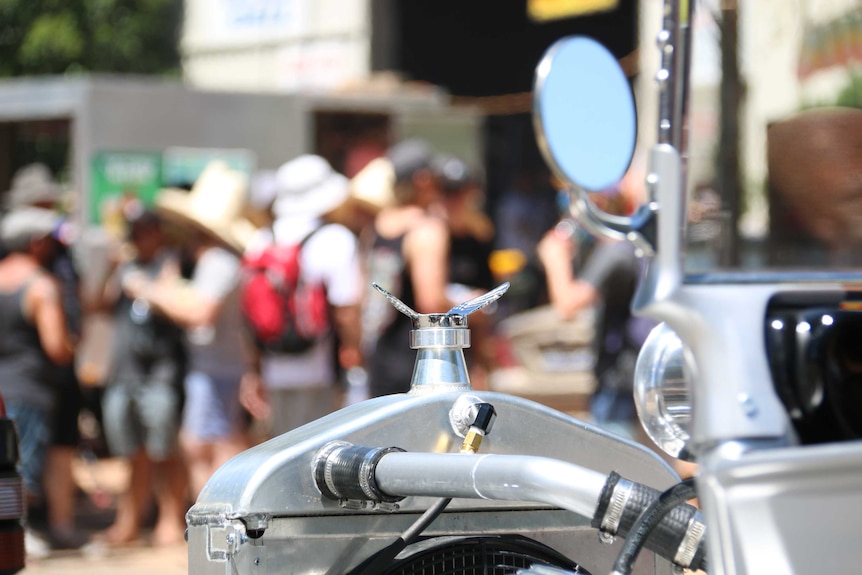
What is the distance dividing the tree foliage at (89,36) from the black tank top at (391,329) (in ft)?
51.4

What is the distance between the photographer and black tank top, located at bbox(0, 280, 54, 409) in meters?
6.79

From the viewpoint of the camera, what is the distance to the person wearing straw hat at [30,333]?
680cm

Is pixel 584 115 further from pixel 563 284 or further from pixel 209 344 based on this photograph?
pixel 209 344

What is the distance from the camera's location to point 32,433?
22.5 ft

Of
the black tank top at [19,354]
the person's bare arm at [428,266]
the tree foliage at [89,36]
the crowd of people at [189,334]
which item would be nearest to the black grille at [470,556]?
the person's bare arm at [428,266]

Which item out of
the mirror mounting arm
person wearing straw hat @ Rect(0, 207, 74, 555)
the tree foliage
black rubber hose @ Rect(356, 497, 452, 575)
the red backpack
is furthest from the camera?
the tree foliage

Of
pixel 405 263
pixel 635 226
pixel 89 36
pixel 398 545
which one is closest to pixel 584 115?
pixel 635 226

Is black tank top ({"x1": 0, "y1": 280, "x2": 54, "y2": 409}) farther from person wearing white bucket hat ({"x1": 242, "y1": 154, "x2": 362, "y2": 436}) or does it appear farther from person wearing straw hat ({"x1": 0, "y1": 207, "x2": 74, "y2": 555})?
person wearing white bucket hat ({"x1": 242, "y1": 154, "x2": 362, "y2": 436})

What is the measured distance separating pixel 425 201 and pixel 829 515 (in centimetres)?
499

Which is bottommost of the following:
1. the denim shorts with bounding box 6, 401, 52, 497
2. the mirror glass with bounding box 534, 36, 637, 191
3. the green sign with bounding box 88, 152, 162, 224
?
the denim shorts with bounding box 6, 401, 52, 497

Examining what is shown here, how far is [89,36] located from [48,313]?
16.0m

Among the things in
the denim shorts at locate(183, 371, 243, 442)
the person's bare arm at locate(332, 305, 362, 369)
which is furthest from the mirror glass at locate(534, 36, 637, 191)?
the denim shorts at locate(183, 371, 243, 442)

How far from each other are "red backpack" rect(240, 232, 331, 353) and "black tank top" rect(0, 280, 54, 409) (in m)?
1.11

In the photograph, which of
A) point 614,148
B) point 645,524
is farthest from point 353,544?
point 614,148
